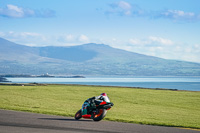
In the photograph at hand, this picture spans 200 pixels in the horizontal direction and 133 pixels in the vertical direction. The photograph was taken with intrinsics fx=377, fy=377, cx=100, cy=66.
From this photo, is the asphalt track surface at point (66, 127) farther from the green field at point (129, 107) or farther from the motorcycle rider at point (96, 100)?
the green field at point (129, 107)

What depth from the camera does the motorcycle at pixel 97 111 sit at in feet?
63.0

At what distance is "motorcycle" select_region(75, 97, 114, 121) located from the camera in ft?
63.0

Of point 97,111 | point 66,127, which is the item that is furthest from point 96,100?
point 66,127

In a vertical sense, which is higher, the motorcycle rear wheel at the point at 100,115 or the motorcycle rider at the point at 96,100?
the motorcycle rider at the point at 96,100

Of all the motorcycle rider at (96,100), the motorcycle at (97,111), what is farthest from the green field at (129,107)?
the motorcycle rider at (96,100)

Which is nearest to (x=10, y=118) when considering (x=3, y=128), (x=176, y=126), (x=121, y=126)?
(x=3, y=128)

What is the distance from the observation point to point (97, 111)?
19.9 m

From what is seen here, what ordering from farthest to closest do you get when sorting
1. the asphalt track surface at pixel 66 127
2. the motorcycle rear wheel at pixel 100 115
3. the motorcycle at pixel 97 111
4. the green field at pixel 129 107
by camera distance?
the green field at pixel 129 107
the motorcycle rear wheel at pixel 100 115
the motorcycle at pixel 97 111
the asphalt track surface at pixel 66 127

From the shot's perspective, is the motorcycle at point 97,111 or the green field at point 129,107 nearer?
the motorcycle at point 97,111

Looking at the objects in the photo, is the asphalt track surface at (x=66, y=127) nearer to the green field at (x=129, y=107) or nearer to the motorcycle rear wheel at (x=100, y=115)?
the motorcycle rear wheel at (x=100, y=115)

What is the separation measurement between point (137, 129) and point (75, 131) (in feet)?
9.57

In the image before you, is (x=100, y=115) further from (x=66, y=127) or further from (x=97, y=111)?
(x=66, y=127)

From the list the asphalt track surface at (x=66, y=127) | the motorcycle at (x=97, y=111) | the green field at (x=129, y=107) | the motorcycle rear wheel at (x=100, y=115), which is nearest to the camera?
the asphalt track surface at (x=66, y=127)

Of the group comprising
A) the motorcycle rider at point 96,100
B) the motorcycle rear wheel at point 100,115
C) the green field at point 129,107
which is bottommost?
the green field at point 129,107
